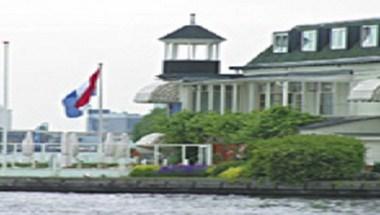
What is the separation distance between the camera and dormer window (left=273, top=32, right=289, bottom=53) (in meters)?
102

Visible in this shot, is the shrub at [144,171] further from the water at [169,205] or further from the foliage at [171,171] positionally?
the water at [169,205]

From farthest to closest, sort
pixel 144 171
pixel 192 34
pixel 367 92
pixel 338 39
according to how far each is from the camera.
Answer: pixel 192 34 < pixel 338 39 < pixel 367 92 < pixel 144 171

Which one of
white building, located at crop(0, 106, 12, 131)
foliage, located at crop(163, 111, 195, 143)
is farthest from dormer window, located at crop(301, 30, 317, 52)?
white building, located at crop(0, 106, 12, 131)

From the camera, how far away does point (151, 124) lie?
338ft

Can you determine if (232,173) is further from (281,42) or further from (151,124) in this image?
(281,42)

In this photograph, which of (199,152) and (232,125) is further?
(232,125)

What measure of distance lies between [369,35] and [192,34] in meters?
10.8

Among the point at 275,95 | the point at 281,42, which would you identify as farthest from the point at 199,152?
the point at 281,42

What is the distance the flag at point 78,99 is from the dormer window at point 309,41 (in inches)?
674

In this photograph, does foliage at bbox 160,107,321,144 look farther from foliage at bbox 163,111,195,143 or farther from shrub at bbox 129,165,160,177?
shrub at bbox 129,165,160,177

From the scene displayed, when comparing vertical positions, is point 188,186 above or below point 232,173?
below

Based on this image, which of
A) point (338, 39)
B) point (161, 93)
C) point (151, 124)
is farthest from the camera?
point (151, 124)

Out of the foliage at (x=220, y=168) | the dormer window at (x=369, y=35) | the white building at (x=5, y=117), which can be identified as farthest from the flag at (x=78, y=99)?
the dormer window at (x=369, y=35)

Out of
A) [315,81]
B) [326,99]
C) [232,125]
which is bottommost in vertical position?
[232,125]
